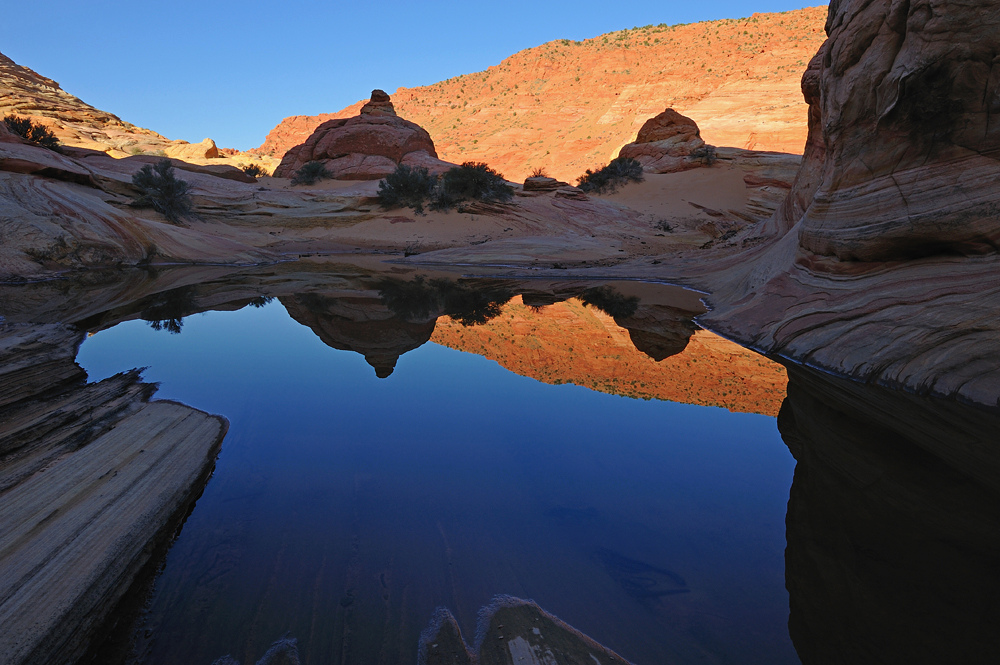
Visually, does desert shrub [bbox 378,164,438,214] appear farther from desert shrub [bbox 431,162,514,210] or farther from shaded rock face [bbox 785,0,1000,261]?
shaded rock face [bbox 785,0,1000,261]

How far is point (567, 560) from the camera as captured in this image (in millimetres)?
2309

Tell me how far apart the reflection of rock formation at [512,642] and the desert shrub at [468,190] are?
22.9 meters

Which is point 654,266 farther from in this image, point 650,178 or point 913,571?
point 650,178

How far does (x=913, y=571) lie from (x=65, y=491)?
4079mm

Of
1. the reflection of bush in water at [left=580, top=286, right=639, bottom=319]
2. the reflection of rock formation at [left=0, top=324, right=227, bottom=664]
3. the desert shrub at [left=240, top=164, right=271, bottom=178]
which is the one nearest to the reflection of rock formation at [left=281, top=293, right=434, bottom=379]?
the reflection of rock formation at [left=0, top=324, right=227, bottom=664]

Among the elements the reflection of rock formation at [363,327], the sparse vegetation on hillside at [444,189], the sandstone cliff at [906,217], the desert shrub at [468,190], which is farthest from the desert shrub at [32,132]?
the sandstone cliff at [906,217]

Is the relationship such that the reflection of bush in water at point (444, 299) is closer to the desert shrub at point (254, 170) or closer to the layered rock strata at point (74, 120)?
the desert shrub at point (254, 170)

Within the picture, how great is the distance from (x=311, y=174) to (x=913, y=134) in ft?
91.5

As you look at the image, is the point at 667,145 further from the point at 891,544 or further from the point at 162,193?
the point at 891,544

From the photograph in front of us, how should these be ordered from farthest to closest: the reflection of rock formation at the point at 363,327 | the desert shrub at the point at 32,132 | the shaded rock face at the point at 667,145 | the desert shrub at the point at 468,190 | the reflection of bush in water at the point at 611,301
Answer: the shaded rock face at the point at 667,145, the desert shrub at the point at 468,190, the desert shrub at the point at 32,132, the reflection of bush in water at the point at 611,301, the reflection of rock formation at the point at 363,327

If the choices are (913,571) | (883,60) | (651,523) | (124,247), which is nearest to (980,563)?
(913,571)

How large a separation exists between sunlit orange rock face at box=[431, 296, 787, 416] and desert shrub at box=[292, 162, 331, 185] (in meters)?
23.8

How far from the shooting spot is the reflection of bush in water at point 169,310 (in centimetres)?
720

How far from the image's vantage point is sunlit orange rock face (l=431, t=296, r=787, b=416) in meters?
4.95
